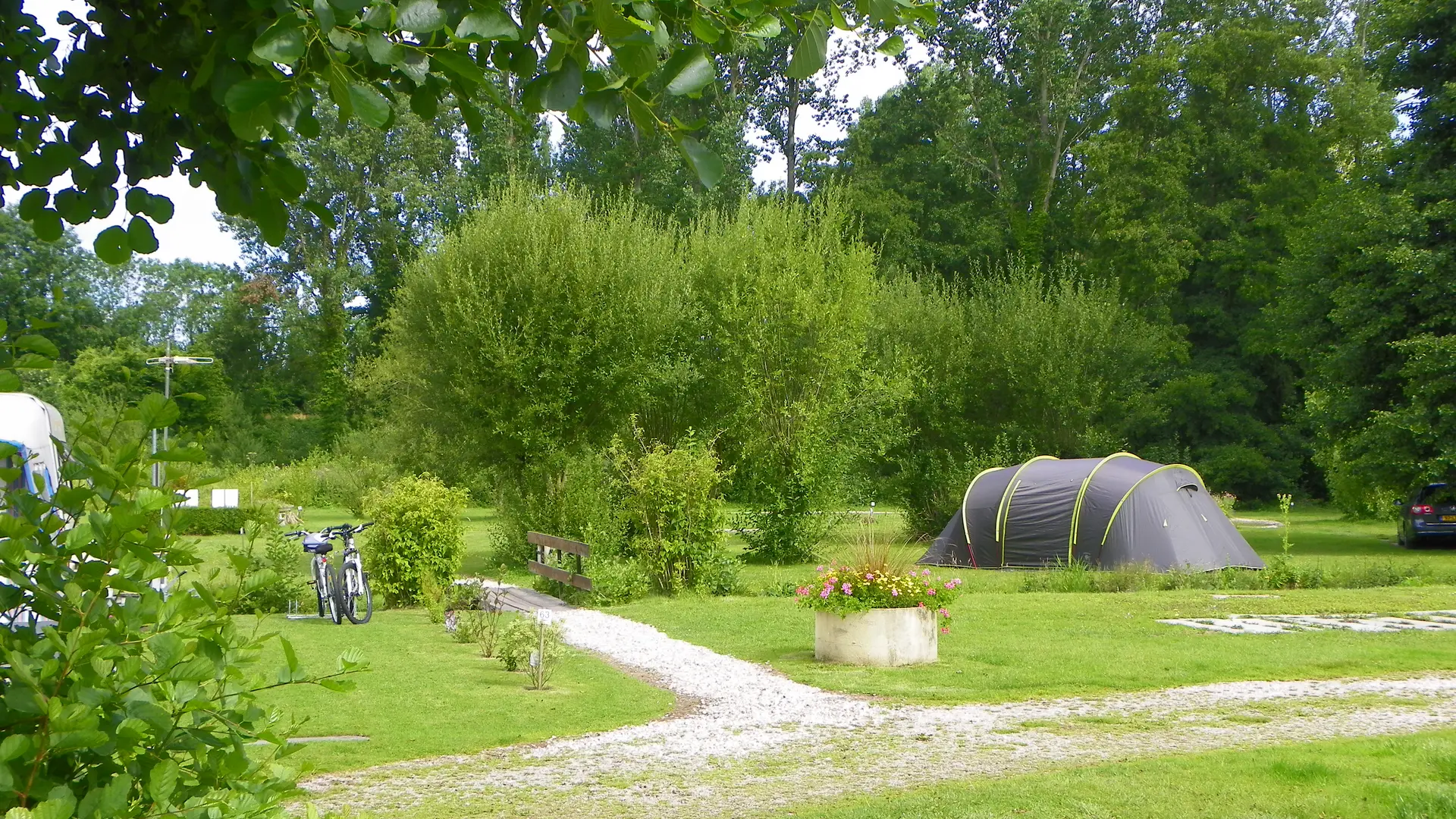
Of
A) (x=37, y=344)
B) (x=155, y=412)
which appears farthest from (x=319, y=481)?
(x=155, y=412)

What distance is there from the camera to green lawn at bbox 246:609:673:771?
23.8ft

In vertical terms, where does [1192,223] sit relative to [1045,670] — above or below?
above

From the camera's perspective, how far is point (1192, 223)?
39781mm

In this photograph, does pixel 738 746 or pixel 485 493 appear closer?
pixel 738 746

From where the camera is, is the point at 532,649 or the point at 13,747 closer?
the point at 13,747

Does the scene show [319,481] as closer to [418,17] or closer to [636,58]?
[636,58]

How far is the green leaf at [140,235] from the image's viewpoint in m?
2.56

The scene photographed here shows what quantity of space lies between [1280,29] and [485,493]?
29931mm

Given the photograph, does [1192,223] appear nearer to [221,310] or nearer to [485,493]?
[485,493]

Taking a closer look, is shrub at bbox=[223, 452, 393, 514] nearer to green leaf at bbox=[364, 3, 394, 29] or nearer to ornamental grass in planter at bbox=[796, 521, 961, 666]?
ornamental grass in planter at bbox=[796, 521, 961, 666]

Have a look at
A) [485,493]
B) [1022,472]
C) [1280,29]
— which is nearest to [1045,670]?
[1022,472]

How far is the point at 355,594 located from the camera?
13234 mm

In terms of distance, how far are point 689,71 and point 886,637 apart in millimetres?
8839

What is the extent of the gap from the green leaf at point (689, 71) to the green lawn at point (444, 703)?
17.0ft
